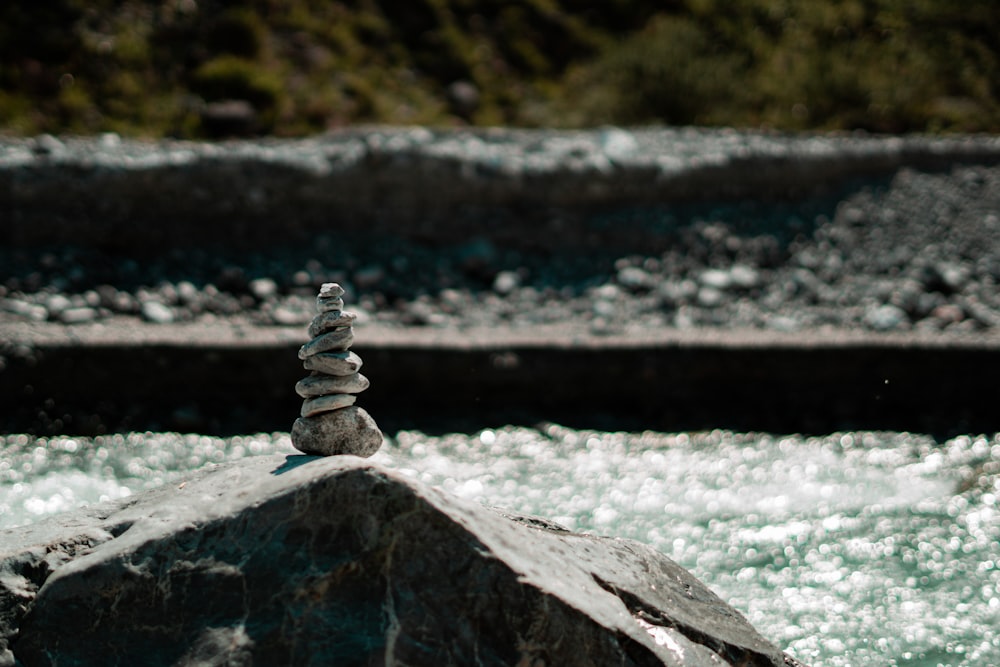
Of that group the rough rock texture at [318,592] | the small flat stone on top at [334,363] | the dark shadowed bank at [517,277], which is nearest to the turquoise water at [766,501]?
the dark shadowed bank at [517,277]

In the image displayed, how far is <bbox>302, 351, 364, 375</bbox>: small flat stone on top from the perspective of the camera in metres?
2.40

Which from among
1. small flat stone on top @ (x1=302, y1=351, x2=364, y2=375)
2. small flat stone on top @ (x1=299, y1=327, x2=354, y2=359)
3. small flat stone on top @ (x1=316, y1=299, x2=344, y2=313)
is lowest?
small flat stone on top @ (x1=302, y1=351, x2=364, y2=375)

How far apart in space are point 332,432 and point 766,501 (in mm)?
2677

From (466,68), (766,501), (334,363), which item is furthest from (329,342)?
(466,68)

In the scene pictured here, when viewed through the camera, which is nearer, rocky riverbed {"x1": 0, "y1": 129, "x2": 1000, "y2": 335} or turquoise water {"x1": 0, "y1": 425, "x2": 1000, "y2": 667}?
turquoise water {"x1": 0, "y1": 425, "x2": 1000, "y2": 667}

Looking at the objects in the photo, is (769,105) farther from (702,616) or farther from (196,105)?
(702,616)

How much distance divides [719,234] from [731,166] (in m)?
0.53

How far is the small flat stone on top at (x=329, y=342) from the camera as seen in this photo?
2.40 meters

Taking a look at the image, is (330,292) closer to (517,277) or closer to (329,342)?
(329,342)

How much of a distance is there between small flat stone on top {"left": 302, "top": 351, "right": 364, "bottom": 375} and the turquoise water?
5.91 feet

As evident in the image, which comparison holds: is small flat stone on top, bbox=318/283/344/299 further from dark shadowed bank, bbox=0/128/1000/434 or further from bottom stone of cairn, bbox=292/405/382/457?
dark shadowed bank, bbox=0/128/1000/434

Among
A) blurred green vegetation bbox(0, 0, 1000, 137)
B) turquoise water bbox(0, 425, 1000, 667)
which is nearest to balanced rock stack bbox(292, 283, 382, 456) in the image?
turquoise water bbox(0, 425, 1000, 667)

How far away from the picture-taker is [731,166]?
273 inches

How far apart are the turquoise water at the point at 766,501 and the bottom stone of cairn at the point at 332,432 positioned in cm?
169
